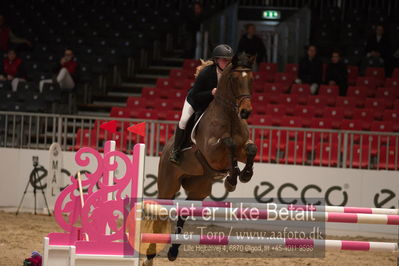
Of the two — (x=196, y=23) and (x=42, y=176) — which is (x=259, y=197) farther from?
(x=196, y=23)

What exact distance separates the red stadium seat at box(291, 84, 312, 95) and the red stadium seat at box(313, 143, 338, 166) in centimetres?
218

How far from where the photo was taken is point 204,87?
7965mm

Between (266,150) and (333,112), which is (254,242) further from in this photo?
(333,112)

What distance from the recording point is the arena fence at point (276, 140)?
38.8 feet

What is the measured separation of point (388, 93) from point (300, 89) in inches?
62.1

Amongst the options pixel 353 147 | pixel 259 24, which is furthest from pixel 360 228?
pixel 259 24

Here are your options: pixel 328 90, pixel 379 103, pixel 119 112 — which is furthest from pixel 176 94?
pixel 379 103

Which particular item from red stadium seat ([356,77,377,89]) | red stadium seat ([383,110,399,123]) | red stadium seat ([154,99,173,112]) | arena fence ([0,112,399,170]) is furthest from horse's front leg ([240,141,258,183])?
red stadium seat ([356,77,377,89])

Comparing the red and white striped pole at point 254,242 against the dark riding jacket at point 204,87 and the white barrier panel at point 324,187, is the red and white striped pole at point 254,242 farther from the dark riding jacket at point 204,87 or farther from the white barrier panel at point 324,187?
the white barrier panel at point 324,187

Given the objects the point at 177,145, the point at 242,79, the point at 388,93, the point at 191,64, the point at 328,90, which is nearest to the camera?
the point at 242,79

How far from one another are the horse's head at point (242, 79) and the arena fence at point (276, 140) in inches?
176

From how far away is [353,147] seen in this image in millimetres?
11969

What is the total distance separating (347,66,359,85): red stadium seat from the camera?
14.9 m

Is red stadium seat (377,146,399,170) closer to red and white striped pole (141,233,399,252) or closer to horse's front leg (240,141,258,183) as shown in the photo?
horse's front leg (240,141,258,183)
